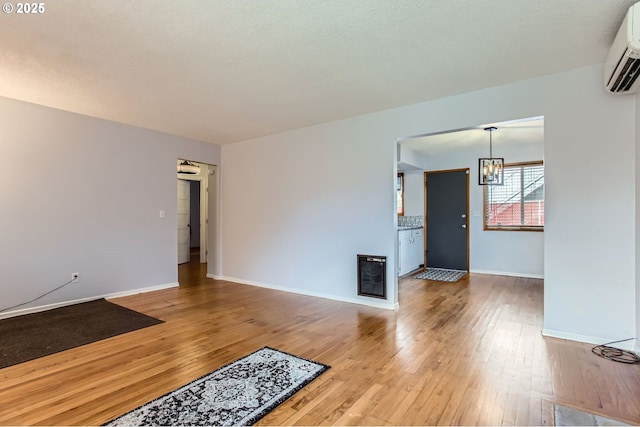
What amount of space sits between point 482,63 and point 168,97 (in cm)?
336

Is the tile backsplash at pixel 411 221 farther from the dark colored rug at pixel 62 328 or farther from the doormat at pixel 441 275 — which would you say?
the dark colored rug at pixel 62 328

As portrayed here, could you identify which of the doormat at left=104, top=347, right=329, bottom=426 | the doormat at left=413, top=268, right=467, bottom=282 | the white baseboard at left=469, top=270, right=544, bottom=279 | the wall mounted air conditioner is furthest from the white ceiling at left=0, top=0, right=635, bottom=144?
the white baseboard at left=469, top=270, right=544, bottom=279

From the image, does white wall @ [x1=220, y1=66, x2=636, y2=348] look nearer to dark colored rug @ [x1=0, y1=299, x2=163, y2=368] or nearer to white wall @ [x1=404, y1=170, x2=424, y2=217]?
dark colored rug @ [x1=0, y1=299, x2=163, y2=368]

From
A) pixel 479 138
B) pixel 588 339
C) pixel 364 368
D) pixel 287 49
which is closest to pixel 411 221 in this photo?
pixel 479 138

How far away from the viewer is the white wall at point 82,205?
387 centimetres

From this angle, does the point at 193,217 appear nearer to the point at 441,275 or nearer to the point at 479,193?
the point at 441,275

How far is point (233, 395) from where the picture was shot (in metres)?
2.10

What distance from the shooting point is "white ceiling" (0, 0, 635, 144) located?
2137 millimetres

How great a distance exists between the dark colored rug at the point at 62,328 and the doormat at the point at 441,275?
184 inches

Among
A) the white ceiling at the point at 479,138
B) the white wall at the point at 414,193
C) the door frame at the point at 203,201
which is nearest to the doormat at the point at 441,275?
the white wall at the point at 414,193

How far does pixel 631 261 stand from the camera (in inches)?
109

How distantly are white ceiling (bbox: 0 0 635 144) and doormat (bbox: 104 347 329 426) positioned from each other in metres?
2.57

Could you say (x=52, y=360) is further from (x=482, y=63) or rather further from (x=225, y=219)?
(x=482, y=63)

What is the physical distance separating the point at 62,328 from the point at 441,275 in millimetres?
5939
